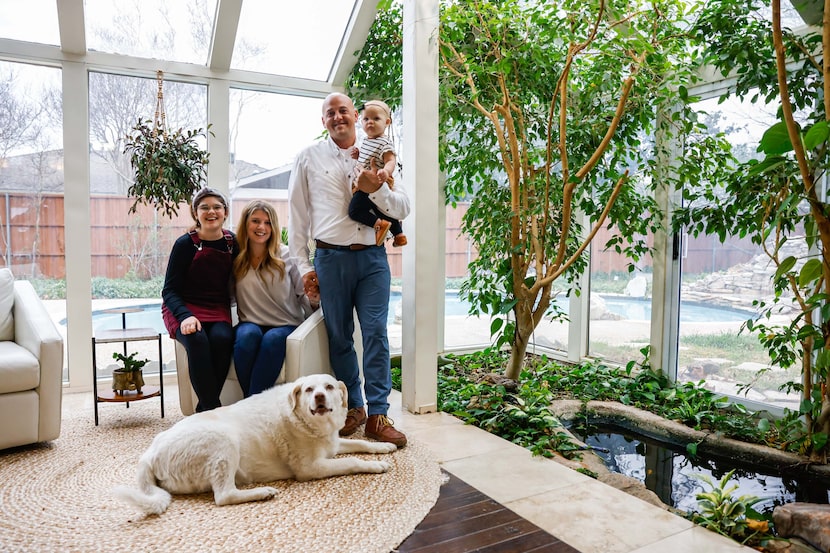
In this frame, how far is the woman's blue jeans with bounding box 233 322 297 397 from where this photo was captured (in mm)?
2541

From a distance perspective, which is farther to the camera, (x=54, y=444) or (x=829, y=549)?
(x=54, y=444)

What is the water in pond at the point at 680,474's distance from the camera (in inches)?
96.8

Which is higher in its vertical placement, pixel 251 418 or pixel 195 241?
pixel 195 241

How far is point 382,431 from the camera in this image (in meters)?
2.56

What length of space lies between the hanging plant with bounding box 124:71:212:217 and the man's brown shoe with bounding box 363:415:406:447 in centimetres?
192

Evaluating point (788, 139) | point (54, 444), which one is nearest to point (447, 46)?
point (788, 139)

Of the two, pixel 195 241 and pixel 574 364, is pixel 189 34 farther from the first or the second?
pixel 574 364

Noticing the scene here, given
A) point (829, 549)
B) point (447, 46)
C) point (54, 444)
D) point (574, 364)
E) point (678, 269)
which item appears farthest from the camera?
point (574, 364)

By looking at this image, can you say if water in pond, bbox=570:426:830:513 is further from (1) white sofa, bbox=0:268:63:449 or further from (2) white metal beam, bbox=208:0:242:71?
(2) white metal beam, bbox=208:0:242:71

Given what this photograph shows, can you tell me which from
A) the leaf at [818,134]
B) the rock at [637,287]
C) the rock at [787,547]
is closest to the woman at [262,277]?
the rock at [787,547]

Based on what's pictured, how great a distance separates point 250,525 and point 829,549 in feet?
5.77

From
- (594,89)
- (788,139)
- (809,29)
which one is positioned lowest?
(788,139)

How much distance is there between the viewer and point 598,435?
329 centimetres

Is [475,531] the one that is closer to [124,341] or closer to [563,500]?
[563,500]
